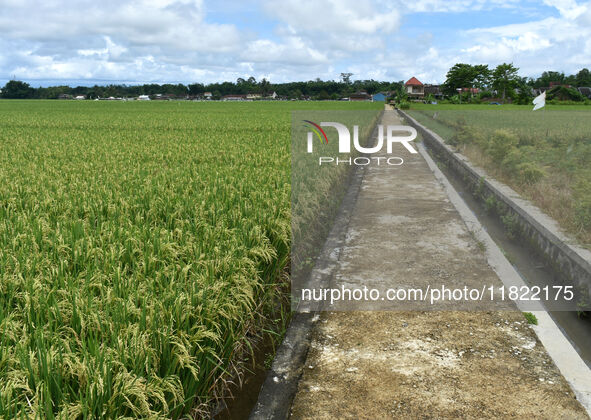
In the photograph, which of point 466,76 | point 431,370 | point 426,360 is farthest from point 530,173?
point 466,76

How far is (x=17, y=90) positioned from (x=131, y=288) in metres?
118

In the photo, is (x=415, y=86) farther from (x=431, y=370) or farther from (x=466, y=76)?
(x=431, y=370)

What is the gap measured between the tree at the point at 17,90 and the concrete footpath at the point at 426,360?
11601 cm

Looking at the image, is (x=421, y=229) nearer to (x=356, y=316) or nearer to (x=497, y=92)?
(x=356, y=316)

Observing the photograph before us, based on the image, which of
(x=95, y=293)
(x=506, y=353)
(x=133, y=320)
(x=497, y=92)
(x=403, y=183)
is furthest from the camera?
(x=497, y=92)

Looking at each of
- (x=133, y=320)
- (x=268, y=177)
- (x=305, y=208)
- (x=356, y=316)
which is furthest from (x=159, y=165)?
(x=133, y=320)

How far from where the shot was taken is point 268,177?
275 inches

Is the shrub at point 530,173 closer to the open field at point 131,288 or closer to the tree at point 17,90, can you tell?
the open field at point 131,288

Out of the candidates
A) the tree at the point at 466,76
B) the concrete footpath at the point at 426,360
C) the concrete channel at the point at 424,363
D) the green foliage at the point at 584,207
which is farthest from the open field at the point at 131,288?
the tree at the point at 466,76

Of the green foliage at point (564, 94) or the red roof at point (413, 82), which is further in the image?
the red roof at point (413, 82)

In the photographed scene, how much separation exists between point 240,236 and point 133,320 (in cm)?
153

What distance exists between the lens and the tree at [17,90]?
102 metres

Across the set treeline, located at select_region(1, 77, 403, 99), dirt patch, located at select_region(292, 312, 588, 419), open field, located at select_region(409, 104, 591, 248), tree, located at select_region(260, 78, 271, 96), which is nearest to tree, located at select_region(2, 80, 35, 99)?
treeline, located at select_region(1, 77, 403, 99)

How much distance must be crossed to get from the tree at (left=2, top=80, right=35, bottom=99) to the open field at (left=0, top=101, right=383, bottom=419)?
369ft
